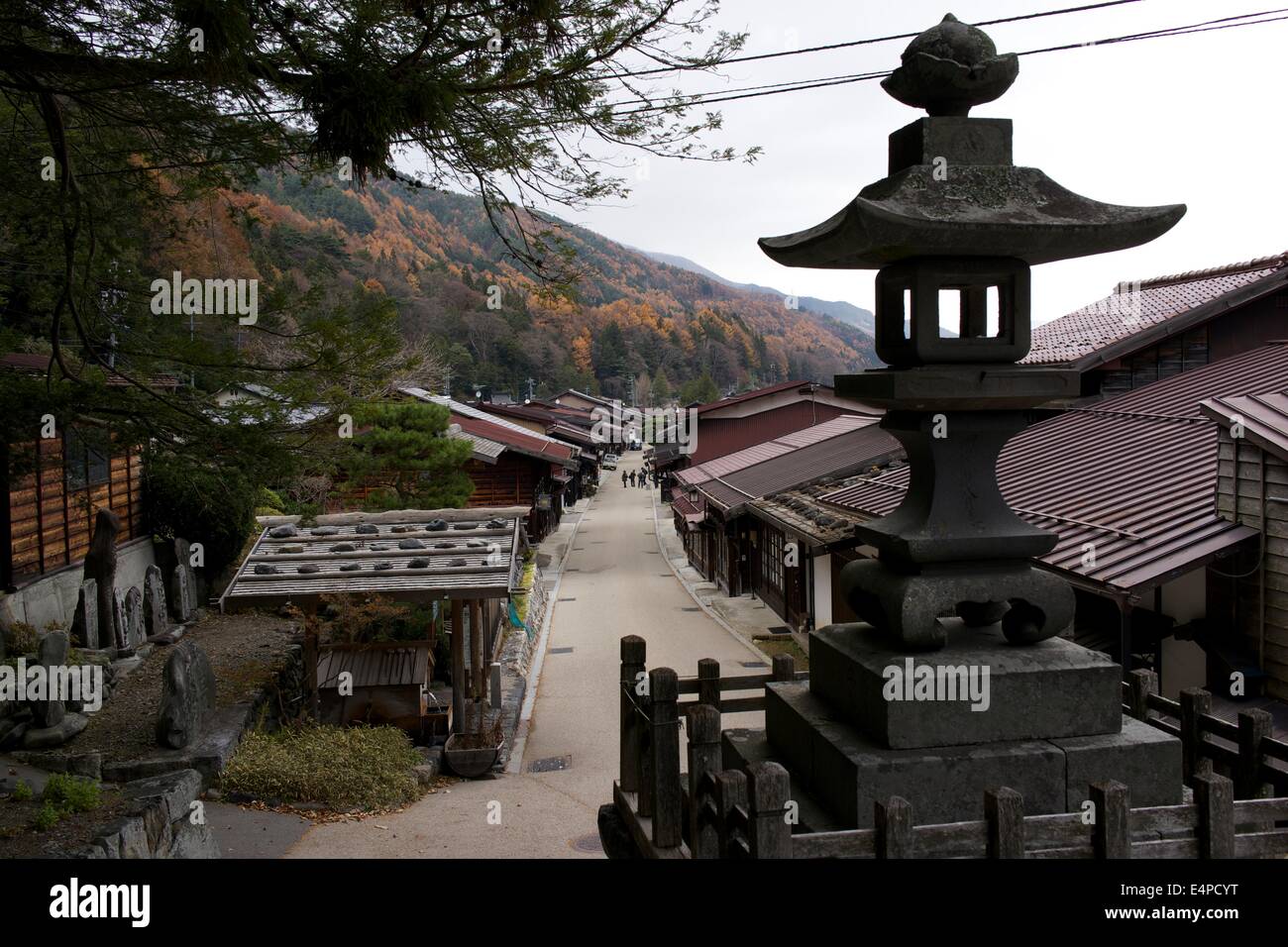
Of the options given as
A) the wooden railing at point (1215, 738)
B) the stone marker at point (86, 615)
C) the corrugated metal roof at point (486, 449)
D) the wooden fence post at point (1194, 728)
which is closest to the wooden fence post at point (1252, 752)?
the wooden railing at point (1215, 738)

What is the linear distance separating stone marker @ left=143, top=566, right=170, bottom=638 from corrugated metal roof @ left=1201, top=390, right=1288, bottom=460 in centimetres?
1597

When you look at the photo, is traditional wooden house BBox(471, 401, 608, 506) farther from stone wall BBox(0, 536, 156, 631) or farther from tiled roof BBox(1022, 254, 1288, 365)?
stone wall BBox(0, 536, 156, 631)

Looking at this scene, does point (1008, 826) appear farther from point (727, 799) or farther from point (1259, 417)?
point (1259, 417)

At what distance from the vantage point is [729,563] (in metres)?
27.1

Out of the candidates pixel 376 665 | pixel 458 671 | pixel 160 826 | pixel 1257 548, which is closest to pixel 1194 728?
pixel 1257 548

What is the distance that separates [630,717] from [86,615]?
11.5 meters

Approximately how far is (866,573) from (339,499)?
2150 cm

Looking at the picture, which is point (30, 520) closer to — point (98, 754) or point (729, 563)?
point (98, 754)

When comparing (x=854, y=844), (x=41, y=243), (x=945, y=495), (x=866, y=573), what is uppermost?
(x=41, y=243)

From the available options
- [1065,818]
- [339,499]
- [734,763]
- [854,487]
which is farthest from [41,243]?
[339,499]

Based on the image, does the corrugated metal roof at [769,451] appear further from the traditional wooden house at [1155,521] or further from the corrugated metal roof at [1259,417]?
the corrugated metal roof at [1259,417]

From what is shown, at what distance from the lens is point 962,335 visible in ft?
17.8

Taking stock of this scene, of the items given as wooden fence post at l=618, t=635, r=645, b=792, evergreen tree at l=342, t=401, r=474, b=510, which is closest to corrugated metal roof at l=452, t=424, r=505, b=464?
evergreen tree at l=342, t=401, r=474, b=510

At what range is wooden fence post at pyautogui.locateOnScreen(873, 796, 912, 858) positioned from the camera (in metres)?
3.96
